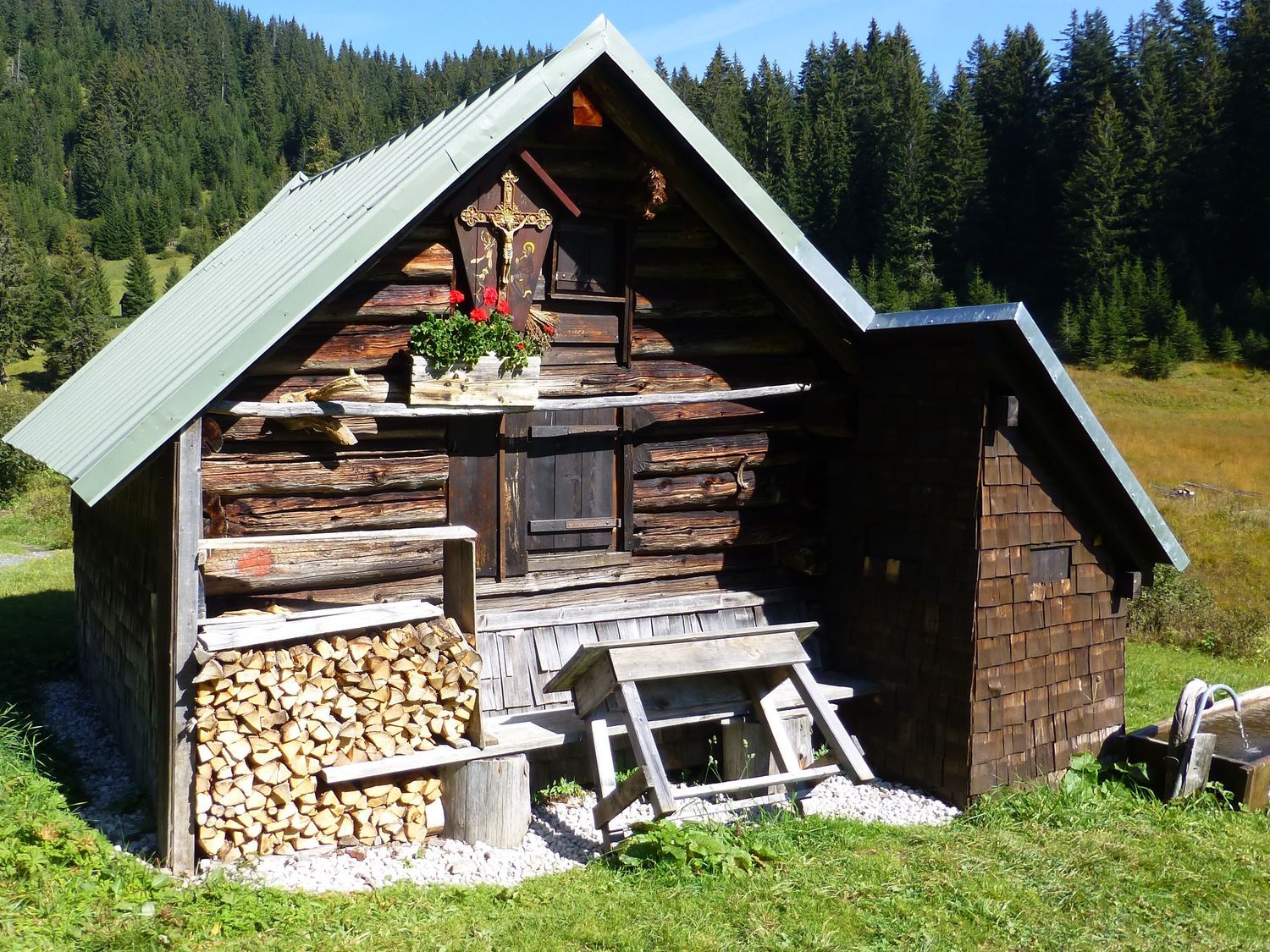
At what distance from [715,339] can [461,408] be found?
7.59ft

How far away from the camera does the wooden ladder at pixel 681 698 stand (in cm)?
670

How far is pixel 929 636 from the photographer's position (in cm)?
825

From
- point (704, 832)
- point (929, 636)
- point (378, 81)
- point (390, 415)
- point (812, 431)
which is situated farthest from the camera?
point (378, 81)

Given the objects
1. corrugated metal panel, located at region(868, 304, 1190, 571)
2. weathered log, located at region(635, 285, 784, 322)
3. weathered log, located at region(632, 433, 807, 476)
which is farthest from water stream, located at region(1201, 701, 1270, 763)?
weathered log, located at region(635, 285, 784, 322)

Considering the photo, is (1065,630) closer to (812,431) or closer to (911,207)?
(812,431)

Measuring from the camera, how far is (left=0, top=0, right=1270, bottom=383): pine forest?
61125 mm

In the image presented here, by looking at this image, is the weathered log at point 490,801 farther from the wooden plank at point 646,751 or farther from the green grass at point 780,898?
the wooden plank at point 646,751

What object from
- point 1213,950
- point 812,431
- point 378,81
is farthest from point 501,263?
point 378,81

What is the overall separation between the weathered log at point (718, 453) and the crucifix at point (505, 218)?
1.81 metres

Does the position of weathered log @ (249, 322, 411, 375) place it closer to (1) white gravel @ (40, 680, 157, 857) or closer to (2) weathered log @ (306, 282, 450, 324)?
(2) weathered log @ (306, 282, 450, 324)

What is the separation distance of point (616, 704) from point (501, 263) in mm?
3413

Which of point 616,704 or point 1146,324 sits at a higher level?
point 1146,324

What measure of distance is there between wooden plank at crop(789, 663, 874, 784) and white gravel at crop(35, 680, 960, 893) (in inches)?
31.4

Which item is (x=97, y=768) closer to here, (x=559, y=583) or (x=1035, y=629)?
(x=559, y=583)
